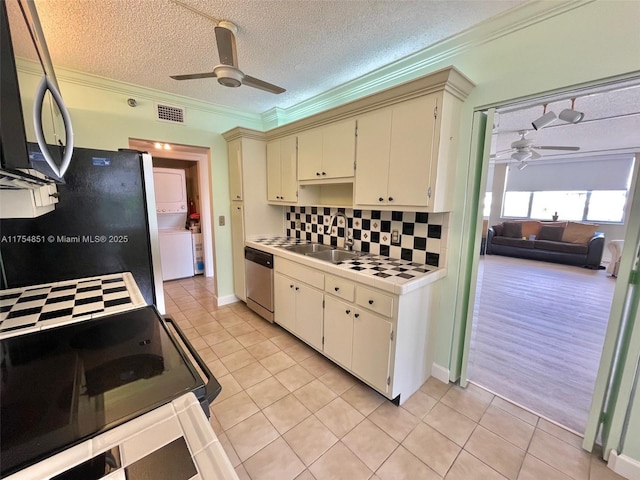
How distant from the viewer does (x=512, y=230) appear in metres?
6.80

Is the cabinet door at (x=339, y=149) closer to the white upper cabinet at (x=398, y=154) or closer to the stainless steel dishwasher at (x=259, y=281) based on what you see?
the white upper cabinet at (x=398, y=154)

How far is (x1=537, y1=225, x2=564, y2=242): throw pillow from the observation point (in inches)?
241

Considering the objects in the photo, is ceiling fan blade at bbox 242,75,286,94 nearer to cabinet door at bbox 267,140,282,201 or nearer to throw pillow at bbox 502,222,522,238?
cabinet door at bbox 267,140,282,201

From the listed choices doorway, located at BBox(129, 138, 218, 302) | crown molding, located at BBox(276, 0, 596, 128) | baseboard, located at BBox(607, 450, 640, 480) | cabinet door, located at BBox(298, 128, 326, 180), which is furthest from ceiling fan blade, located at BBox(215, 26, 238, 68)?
baseboard, located at BBox(607, 450, 640, 480)

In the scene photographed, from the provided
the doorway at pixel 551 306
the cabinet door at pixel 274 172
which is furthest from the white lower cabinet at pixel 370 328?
the cabinet door at pixel 274 172

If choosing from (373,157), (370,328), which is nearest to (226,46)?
(373,157)

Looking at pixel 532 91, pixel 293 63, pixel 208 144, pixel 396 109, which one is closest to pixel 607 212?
pixel 532 91

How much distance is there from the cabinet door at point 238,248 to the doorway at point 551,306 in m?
2.55

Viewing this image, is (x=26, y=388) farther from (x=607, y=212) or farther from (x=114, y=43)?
(x=607, y=212)

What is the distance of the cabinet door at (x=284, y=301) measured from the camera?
102 inches

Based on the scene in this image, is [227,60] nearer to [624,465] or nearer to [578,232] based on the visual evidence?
[624,465]

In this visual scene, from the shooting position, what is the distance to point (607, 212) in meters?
5.99

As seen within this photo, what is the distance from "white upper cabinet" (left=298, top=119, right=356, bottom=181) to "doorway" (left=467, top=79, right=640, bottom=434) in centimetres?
106

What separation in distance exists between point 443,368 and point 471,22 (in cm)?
249
